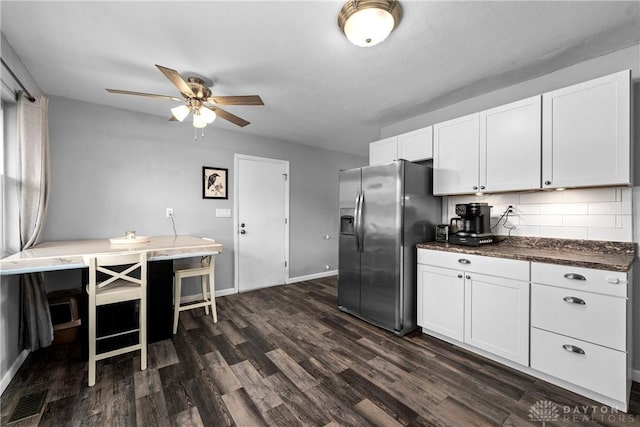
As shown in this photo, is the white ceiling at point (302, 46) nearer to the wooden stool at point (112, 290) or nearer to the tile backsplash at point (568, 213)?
the tile backsplash at point (568, 213)

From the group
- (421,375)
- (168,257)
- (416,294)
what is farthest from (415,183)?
(168,257)

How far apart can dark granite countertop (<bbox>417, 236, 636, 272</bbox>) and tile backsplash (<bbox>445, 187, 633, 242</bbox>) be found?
0.05 m

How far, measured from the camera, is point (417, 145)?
9.57 ft

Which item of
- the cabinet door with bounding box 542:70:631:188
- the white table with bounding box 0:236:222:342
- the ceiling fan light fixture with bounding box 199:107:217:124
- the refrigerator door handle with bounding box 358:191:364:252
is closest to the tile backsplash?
the cabinet door with bounding box 542:70:631:188

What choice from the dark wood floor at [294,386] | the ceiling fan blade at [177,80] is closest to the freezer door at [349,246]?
the dark wood floor at [294,386]

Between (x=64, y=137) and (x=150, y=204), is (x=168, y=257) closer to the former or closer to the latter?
(x=150, y=204)

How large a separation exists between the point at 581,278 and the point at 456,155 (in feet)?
4.54

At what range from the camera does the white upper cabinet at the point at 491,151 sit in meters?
2.14

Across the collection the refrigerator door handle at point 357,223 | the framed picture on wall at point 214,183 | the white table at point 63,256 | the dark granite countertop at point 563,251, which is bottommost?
the white table at point 63,256

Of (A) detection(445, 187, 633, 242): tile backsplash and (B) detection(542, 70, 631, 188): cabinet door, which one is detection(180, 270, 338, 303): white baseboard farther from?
→ (B) detection(542, 70, 631, 188): cabinet door

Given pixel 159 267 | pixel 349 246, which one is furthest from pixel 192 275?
pixel 349 246

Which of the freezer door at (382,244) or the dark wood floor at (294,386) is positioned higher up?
the freezer door at (382,244)

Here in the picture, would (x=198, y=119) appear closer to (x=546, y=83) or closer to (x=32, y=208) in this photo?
(x=32, y=208)

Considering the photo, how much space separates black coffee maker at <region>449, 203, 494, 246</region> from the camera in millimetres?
2398
